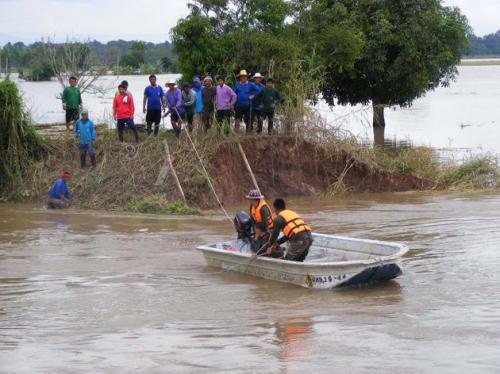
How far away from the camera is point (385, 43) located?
3316 cm

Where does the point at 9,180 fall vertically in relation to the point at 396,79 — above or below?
below

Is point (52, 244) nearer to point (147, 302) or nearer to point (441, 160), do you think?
point (147, 302)

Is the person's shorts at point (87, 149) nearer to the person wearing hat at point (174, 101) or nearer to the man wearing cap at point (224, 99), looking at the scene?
the person wearing hat at point (174, 101)

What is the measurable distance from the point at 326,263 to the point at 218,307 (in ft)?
5.37

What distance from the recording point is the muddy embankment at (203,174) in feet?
66.0

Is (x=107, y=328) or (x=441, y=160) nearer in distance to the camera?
(x=107, y=328)

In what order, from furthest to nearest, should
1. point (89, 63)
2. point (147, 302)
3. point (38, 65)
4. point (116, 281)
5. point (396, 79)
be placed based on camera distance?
point (38, 65)
point (89, 63)
point (396, 79)
point (116, 281)
point (147, 302)

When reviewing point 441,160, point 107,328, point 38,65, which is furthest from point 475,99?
point 107,328

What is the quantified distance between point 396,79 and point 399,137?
7.22 metres

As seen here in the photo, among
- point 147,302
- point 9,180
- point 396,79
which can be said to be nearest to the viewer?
point 147,302

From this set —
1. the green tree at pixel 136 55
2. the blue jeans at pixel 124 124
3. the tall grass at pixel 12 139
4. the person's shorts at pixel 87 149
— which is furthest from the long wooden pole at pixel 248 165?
the green tree at pixel 136 55

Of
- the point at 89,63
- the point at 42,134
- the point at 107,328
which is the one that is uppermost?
the point at 89,63

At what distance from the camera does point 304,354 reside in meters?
9.32

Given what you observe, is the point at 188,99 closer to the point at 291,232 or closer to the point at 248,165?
the point at 248,165
